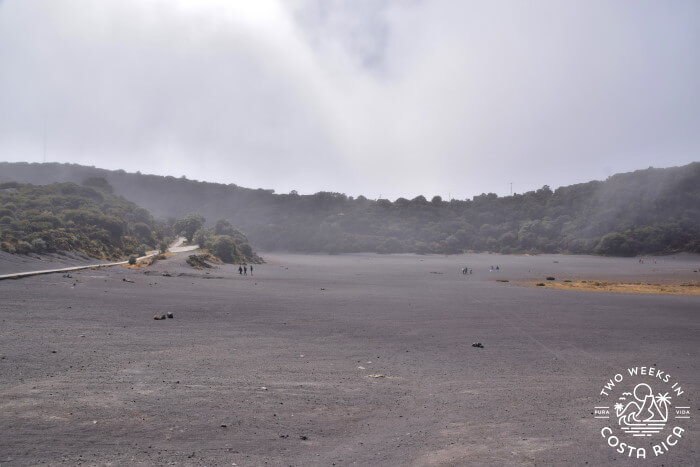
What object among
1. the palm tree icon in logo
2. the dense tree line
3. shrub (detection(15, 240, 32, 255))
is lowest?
the palm tree icon in logo

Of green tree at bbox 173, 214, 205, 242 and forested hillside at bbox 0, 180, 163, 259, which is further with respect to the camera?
green tree at bbox 173, 214, 205, 242

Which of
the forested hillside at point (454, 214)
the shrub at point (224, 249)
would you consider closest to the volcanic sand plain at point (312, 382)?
the shrub at point (224, 249)

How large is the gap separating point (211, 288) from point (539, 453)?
81.8 feet

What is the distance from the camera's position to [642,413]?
7922 millimetres

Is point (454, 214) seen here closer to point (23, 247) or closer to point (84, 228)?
point (84, 228)

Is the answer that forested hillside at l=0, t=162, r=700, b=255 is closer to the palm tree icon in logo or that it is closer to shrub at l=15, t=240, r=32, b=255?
shrub at l=15, t=240, r=32, b=255

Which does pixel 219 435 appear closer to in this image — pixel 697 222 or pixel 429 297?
pixel 429 297

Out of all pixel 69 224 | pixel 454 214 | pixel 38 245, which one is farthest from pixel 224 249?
pixel 454 214

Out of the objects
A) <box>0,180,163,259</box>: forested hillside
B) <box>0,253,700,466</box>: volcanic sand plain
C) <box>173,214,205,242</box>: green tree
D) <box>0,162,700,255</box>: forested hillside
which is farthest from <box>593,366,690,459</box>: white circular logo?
<box>0,162,700,255</box>: forested hillside

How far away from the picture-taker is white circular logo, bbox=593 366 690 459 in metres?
6.69

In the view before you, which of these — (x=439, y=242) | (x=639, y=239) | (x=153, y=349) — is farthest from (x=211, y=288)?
(x=439, y=242)

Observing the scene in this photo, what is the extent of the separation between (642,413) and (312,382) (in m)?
6.12

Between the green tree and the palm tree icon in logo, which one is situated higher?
the green tree

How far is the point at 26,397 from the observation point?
7.60 meters
